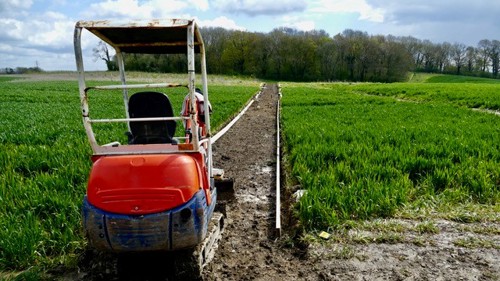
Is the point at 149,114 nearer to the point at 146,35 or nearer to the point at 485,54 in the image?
the point at 146,35

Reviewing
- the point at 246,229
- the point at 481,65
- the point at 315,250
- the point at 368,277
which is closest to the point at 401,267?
the point at 368,277

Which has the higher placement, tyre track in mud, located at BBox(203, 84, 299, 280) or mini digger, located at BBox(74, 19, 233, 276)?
mini digger, located at BBox(74, 19, 233, 276)

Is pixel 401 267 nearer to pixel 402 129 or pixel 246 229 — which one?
pixel 246 229

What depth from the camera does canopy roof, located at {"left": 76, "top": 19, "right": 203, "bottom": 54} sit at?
305 cm

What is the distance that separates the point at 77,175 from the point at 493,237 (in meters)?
5.64

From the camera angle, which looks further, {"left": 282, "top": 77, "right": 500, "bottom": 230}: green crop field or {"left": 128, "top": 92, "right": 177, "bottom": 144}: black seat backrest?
{"left": 282, "top": 77, "right": 500, "bottom": 230}: green crop field

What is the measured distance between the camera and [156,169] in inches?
113

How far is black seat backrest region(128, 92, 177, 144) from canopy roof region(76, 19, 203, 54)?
24.9 inches

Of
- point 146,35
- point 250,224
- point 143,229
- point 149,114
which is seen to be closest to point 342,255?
point 250,224

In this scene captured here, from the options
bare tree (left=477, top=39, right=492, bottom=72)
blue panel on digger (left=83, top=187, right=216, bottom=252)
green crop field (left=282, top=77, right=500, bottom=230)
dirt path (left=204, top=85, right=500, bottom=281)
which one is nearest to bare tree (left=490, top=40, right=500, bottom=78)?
bare tree (left=477, top=39, right=492, bottom=72)

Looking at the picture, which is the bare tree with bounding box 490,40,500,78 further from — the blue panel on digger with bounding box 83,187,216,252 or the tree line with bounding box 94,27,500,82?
the blue panel on digger with bounding box 83,187,216,252

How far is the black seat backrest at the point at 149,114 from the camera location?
12.6 ft

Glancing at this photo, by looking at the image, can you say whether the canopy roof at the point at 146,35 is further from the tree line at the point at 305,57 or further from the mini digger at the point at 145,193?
the tree line at the point at 305,57

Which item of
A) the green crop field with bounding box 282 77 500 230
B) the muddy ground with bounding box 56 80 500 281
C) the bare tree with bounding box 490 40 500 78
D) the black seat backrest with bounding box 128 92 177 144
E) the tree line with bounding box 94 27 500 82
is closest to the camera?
the muddy ground with bounding box 56 80 500 281
